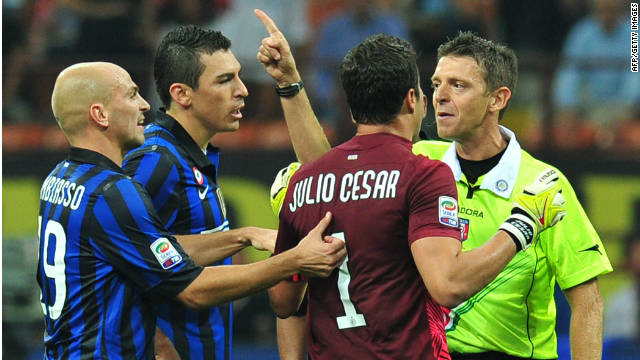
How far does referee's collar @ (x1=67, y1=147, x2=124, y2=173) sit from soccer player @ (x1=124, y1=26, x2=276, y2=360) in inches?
11.8

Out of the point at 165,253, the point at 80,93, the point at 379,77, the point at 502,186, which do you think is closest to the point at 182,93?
the point at 80,93

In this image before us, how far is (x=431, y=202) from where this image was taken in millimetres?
4055

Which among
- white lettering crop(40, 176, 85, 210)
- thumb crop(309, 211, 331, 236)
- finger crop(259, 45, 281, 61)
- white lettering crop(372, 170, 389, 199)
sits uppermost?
finger crop(259, 45, 281, 61)

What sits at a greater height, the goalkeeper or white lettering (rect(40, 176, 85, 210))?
white lettering (rect(40, 176, 85, 210))

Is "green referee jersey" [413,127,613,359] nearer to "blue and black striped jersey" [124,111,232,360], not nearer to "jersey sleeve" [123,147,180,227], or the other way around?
"blue and black striped jersey" [124,111,232,360]

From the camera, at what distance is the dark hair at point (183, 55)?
524cm

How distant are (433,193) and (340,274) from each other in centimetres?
52

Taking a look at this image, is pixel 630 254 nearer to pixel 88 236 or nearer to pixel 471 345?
pixel 471 345

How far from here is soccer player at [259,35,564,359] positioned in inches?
160

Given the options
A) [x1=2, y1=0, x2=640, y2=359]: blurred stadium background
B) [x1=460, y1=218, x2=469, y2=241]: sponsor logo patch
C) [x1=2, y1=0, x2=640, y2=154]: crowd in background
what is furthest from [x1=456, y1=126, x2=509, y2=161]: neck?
[x1=2, y1=0, x2=640, y2=154]: crowd in background

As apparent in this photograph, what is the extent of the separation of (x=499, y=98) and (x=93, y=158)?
6.87 ft

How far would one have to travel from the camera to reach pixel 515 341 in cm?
509

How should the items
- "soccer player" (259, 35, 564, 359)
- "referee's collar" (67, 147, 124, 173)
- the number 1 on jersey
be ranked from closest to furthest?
"soccer player" (259, 35, 564, 359) → the number 1 on jersey → "referee's collar" (67, 147, 124, 173)

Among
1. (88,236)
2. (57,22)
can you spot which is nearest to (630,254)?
(57,22)
